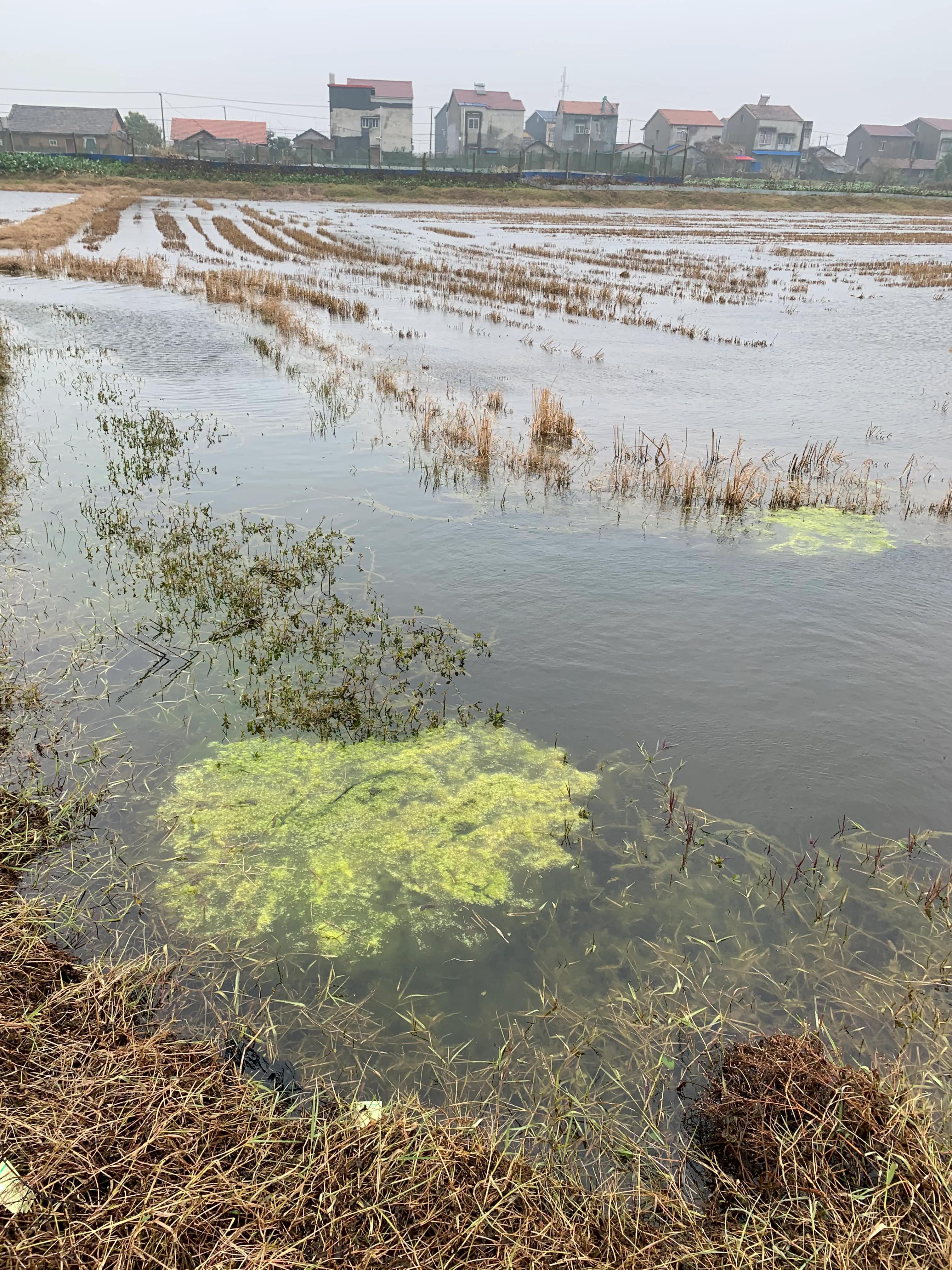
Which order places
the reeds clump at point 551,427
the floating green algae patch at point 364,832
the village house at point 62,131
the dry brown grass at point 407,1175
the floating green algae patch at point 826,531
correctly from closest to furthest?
the dry brown grass at point 407,1175, the floating green algae patch at point 364,832, the floating green algae patch at point 826,531, the reeds clump at point 551,427, the village house at point 62,131

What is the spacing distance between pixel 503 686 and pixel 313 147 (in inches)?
3988

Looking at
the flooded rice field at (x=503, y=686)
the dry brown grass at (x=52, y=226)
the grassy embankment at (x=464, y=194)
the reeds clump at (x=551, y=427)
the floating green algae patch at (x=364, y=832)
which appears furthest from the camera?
the grassy embankment at (x=464, y=194)

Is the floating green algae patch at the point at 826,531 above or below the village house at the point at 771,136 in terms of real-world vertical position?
below

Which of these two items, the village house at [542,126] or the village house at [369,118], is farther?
the village house at [542,126]

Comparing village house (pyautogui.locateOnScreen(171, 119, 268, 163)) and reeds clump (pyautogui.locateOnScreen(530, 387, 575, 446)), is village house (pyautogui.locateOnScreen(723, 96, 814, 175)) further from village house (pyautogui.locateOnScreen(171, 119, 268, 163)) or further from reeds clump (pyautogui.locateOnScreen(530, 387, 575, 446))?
reeds clump (pyautogui.locateOnScreen(530, 387, 575, 446))

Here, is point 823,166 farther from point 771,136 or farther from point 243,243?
point 243,243

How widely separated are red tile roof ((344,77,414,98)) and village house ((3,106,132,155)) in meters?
27.2

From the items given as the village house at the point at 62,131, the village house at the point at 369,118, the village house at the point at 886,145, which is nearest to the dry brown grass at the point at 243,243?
the village house at the point at 62,131

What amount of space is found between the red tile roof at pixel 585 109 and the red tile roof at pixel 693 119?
625 cm

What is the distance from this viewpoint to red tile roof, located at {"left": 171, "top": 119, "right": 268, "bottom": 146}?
87188mm

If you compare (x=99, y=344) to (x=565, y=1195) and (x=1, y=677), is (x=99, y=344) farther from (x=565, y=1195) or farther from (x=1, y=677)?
(x=565, y=1195)

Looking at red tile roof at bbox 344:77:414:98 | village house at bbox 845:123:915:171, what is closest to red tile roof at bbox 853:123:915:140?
village house at bbox 845:123:915:171

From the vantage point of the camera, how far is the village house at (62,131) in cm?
7769

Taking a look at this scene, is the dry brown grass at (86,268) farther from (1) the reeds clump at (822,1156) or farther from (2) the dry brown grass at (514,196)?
(2) the dry brown grass at (514,196)
